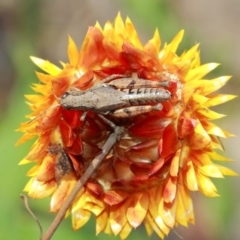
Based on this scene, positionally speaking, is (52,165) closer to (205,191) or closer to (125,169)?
(125,169)

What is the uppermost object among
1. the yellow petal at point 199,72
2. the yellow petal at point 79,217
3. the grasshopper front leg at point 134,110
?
the yellow petal at point 199,72

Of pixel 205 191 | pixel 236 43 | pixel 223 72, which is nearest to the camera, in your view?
pixel 205 191

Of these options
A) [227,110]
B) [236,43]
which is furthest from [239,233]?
[236,43]

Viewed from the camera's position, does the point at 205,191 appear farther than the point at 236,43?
No

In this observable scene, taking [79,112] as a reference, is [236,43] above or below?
above

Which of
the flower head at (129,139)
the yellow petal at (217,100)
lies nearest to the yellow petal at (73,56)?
the flower head at (129,139)

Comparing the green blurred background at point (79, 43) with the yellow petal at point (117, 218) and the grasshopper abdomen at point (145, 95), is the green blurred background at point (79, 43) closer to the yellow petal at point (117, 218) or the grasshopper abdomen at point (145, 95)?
the yellow petal at point (117, 218)

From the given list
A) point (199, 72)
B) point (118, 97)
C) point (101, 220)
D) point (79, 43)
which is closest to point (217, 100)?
point (199, 72)

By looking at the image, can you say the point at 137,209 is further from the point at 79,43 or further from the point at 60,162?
the point at 79,43
